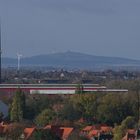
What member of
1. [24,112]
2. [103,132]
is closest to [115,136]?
[103,132]

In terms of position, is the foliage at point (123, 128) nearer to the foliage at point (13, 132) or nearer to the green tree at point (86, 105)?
the foliage at point (13, 132)

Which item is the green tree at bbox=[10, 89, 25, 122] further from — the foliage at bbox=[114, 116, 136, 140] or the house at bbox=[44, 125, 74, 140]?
the house at bbox=[44, 125, 74, 140]

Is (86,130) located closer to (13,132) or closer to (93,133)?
(93,133)

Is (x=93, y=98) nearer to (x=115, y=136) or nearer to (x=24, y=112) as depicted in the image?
(x=24, y=112)

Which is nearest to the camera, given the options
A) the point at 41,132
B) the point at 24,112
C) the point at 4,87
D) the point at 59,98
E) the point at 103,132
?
the point at 41,132

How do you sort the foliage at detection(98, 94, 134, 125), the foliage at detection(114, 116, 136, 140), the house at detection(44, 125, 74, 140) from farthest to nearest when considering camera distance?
the foliage at detection(98, 94, 134, 125) → the house at detection(44, 125, 74, 140) → the foliage at detection(114, 116, 136, 140)

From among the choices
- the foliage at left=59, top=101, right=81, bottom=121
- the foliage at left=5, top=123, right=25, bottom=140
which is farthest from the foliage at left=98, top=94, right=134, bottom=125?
the foliage at left=5, top=123, right=25, bottom=140

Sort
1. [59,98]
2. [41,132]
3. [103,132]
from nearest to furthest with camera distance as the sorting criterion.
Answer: [41,132], [103,132], [59,98]

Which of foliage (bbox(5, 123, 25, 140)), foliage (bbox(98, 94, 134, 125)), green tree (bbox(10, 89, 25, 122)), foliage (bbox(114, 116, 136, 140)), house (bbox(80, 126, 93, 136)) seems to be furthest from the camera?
green tree (bbox(10, 89, 25, 122))

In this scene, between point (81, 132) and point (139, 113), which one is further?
point (139, 113)
